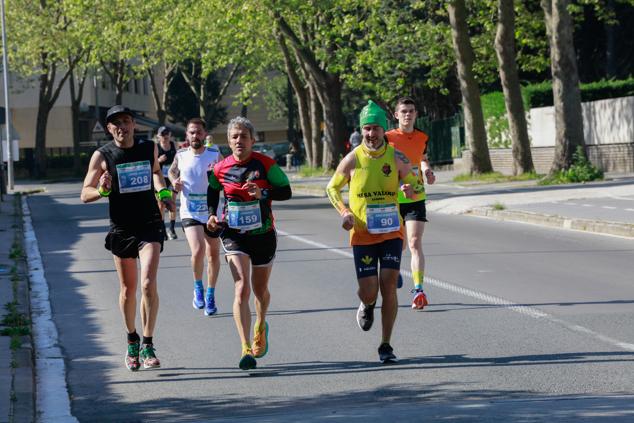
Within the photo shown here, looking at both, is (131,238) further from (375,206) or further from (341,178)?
(375,206)

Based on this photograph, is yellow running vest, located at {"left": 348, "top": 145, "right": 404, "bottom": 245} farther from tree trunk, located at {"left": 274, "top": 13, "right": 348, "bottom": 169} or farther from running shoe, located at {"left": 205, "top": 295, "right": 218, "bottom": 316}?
tree trunk, located at {"left": 274, "top": 13, "right": 348, "bottom": 169}

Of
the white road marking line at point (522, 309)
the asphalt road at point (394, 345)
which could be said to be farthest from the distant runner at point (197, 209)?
the white road marking line at point (522, 309)

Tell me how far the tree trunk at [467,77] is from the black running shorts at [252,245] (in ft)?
87.6

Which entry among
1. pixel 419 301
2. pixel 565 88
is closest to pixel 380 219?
pixel 419 301

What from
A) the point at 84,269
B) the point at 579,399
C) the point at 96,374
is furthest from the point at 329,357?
the point at 84,269

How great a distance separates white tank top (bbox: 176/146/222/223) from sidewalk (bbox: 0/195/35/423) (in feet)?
6.13

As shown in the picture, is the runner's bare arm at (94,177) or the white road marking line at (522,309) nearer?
the runner's bare arm at (94,177)

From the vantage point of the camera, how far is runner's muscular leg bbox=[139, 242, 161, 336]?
9.26 metres

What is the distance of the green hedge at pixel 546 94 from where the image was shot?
37.5 meters

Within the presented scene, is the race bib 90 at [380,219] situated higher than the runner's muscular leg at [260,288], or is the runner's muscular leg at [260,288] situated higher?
the race bib 90 at [380,219]

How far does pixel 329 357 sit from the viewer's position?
9.45 m

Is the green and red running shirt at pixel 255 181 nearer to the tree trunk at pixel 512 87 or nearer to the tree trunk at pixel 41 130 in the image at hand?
the tree trunk at pixel 512 87

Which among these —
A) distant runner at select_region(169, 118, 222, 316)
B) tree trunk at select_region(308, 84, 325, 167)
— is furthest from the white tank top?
tree trunk at select_region(308, 84, 325, 167)

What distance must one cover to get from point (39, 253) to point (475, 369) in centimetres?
1299
